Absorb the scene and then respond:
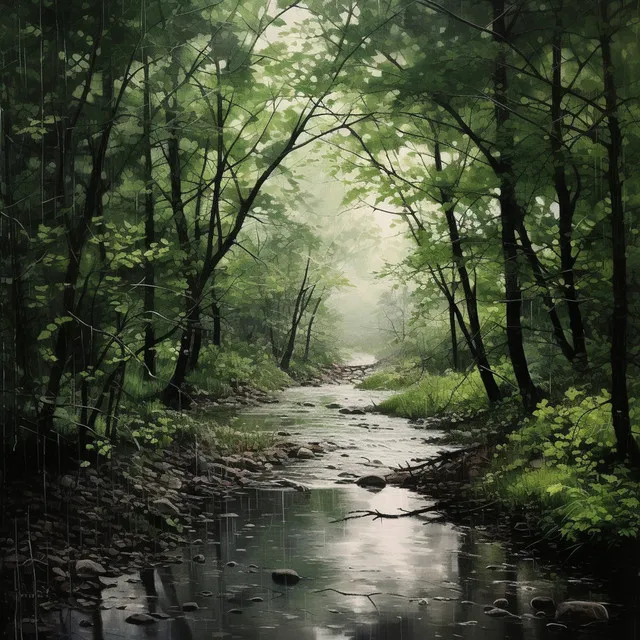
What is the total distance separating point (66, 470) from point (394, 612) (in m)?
1.71

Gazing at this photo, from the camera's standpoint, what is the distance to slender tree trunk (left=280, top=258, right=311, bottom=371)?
4.02m

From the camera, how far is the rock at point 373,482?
3.96 meters

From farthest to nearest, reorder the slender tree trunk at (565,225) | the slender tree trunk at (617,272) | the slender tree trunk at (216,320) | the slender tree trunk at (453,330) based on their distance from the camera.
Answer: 1. the slender tree trunk at (216,320)
2. the slender tree trunk at (453,330)
3. the slender tree trunk at (565,225)
4. the slender tree trunk at (617,272)

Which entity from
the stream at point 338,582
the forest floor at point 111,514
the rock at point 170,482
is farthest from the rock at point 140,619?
the rock at point 170,482


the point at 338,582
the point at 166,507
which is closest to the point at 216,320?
the point at 166,507

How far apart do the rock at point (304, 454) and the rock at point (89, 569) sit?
1301 mm

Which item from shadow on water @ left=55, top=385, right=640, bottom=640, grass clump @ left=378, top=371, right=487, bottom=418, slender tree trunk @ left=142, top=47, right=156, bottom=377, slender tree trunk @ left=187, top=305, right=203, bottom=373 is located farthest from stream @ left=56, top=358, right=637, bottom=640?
slender tree trunk @ left=142, top=47, right=156, bottom=377

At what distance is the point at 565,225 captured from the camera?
Result: 3639mm

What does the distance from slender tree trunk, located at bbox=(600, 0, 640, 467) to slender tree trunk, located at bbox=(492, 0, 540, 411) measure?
1.62ft

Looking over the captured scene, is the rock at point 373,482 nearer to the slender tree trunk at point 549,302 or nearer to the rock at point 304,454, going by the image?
the rock at point 304,454

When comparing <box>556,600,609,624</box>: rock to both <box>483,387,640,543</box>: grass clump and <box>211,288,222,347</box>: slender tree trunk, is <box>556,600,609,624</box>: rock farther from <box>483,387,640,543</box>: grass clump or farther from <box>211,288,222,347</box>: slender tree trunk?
<box>211,288,222,347</box>: slender tree trunk

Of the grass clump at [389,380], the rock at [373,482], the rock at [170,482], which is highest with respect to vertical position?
the grass clump at [389,380]

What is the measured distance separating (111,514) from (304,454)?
45.0 inches

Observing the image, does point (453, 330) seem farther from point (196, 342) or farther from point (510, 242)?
point (196, 342)
